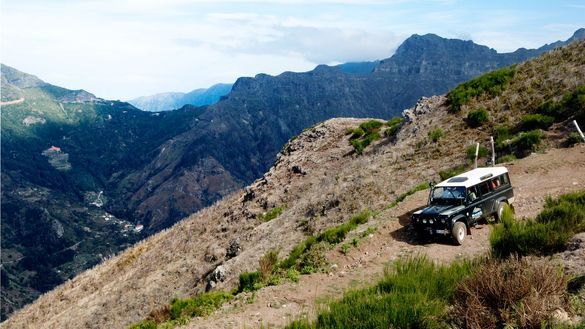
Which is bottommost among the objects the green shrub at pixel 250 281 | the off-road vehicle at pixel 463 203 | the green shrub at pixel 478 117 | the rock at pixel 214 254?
the rock at pixel 214 254

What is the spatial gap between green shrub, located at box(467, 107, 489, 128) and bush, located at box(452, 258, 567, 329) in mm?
22269

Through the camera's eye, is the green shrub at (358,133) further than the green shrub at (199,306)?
Yes

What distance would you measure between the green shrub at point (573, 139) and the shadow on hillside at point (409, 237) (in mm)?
10961

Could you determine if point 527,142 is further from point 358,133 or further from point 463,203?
point 358,133

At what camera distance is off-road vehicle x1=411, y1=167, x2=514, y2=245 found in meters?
14.3

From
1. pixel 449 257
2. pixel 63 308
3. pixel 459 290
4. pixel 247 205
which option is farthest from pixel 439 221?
pixel 63 308

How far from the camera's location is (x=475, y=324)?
21.9 feet

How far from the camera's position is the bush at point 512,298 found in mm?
6453

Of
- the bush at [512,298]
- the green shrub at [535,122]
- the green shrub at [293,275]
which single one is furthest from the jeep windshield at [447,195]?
the green shrub at [535,122]

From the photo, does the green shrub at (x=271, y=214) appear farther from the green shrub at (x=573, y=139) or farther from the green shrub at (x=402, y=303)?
the green shrub at (x=402, y=303)

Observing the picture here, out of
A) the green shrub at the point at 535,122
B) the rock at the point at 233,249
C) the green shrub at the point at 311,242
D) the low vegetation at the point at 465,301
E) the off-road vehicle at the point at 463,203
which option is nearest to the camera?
the low vegetation at the point at 465,301

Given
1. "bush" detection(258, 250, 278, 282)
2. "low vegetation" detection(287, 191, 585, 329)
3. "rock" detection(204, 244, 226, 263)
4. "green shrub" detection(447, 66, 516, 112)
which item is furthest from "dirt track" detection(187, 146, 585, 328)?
"rock" detection(204, 244, 226, 263)

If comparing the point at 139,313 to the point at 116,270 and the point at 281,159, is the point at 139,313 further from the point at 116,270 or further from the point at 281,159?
the point at 281,159

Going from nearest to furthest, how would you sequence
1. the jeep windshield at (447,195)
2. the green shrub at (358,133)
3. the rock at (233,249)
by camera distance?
1. the jeep windshield at (447,195)
2. the rock at (233,249)
3. the green shrub at (358,133)
